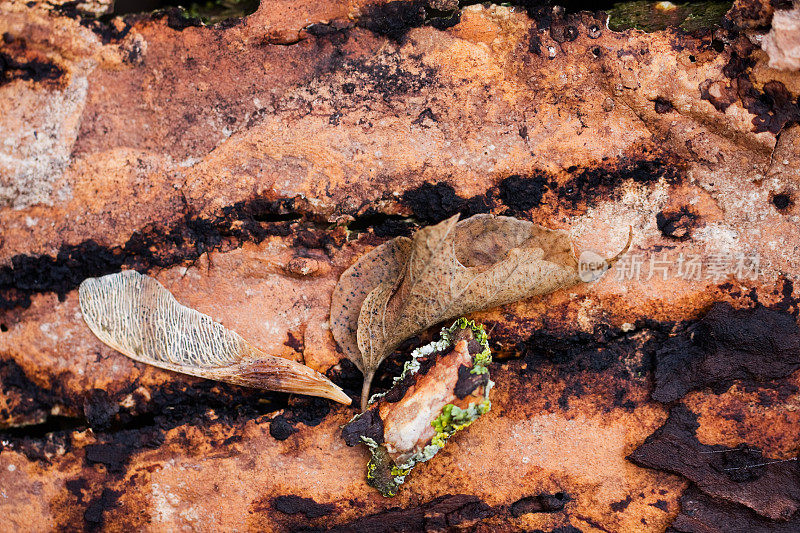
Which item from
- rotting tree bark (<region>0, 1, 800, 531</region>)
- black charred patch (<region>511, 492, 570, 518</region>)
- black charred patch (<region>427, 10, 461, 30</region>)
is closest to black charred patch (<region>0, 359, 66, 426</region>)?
rotting tree bark (<region>0, 1, 800, 531</region>)

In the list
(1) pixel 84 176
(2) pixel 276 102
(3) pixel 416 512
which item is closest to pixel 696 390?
(3) pixel 416 512

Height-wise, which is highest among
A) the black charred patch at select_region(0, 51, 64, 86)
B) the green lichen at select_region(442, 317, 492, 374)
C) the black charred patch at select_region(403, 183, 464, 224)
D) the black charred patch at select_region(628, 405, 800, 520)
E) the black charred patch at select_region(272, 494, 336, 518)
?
the black charred patch at select_region(0, 51, 64, 86)

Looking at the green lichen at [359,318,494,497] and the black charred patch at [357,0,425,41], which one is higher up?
the black charred patch at [357,0,425,41]

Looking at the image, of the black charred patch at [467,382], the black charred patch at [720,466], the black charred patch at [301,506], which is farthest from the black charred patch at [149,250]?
the black charred patch at [720,466]

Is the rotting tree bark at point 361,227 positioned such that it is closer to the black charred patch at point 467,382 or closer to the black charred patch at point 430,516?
the black charred patch at point 430,516

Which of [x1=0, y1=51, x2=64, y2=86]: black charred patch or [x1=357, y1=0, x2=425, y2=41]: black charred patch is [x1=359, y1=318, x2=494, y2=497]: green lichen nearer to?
[x1=357, y1=0, x2=425, y2=41]: black charred patch

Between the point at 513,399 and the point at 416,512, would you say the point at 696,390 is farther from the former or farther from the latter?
the point at 416,512

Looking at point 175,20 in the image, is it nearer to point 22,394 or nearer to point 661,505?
point 22,394
